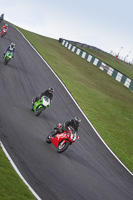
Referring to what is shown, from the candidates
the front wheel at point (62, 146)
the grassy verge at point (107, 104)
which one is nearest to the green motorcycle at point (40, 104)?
the front wheel at point (62, 146)

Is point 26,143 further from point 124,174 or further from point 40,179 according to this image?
point 124,174

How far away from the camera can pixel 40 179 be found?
10867 millimetres

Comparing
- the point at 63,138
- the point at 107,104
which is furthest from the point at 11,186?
the point at 107,104

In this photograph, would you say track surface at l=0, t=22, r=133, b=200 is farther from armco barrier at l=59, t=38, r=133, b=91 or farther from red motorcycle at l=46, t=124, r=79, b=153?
armco barrier at l=59, t=38, r=133, b=91

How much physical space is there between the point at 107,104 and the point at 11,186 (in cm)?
1996

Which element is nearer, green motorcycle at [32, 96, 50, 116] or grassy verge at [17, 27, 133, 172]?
green motorcycle at [32, 96, 50, 116]

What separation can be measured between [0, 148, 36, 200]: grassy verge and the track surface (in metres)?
0.55

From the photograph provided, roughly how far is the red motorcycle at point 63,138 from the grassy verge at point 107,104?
16.5 ft

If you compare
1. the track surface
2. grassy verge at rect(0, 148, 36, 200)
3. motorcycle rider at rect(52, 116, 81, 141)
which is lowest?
the track surface

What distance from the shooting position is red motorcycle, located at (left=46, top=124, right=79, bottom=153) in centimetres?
1376

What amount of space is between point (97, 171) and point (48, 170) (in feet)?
10.7

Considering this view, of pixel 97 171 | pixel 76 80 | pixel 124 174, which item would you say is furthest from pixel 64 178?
pixel 76 80

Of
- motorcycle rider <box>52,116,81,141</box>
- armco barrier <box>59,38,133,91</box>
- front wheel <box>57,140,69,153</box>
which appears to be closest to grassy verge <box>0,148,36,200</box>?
front wheel <box>57,140,69,153</box>

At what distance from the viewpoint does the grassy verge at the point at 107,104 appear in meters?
20.4
